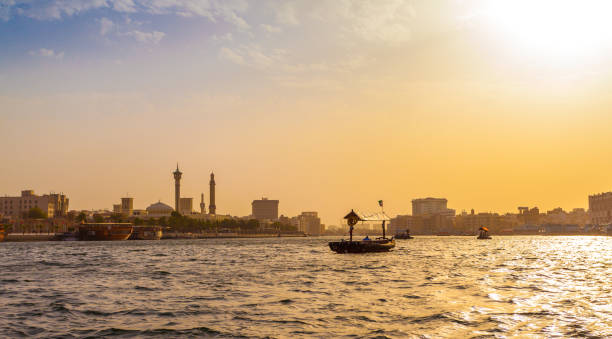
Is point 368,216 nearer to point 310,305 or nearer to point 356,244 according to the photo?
point 356,244

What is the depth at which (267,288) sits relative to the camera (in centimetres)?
3794

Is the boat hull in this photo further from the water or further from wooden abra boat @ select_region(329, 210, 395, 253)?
the water

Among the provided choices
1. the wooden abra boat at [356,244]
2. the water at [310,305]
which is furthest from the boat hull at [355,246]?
the water at [310,305]

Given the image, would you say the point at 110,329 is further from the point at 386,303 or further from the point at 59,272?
the point at 59,272

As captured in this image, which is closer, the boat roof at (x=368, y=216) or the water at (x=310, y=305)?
the water at (x=310, y=305)

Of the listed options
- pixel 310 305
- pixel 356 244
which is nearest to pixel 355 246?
pixel 356 244

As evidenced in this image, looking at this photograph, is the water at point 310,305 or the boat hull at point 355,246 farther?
the boat hull at point 355,246

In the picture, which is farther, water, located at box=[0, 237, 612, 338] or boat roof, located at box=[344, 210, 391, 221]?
boat roof, located at box=[344, 210, 391, 221]

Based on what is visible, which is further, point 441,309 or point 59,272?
point 59,272

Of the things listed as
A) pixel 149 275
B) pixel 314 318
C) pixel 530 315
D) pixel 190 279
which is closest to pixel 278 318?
pixel 314 318

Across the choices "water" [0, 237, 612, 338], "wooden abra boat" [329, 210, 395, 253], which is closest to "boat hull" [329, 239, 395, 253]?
"wooden abra boat" [329, 210, 395, 253]

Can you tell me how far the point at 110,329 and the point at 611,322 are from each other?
2133 centimetres

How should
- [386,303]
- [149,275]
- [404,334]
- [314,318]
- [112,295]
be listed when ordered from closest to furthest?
[404,334], [314,318], [386,303], [112,295], [149,275]

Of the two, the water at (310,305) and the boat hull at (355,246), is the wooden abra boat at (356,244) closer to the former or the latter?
the boat hull at (355,246)
